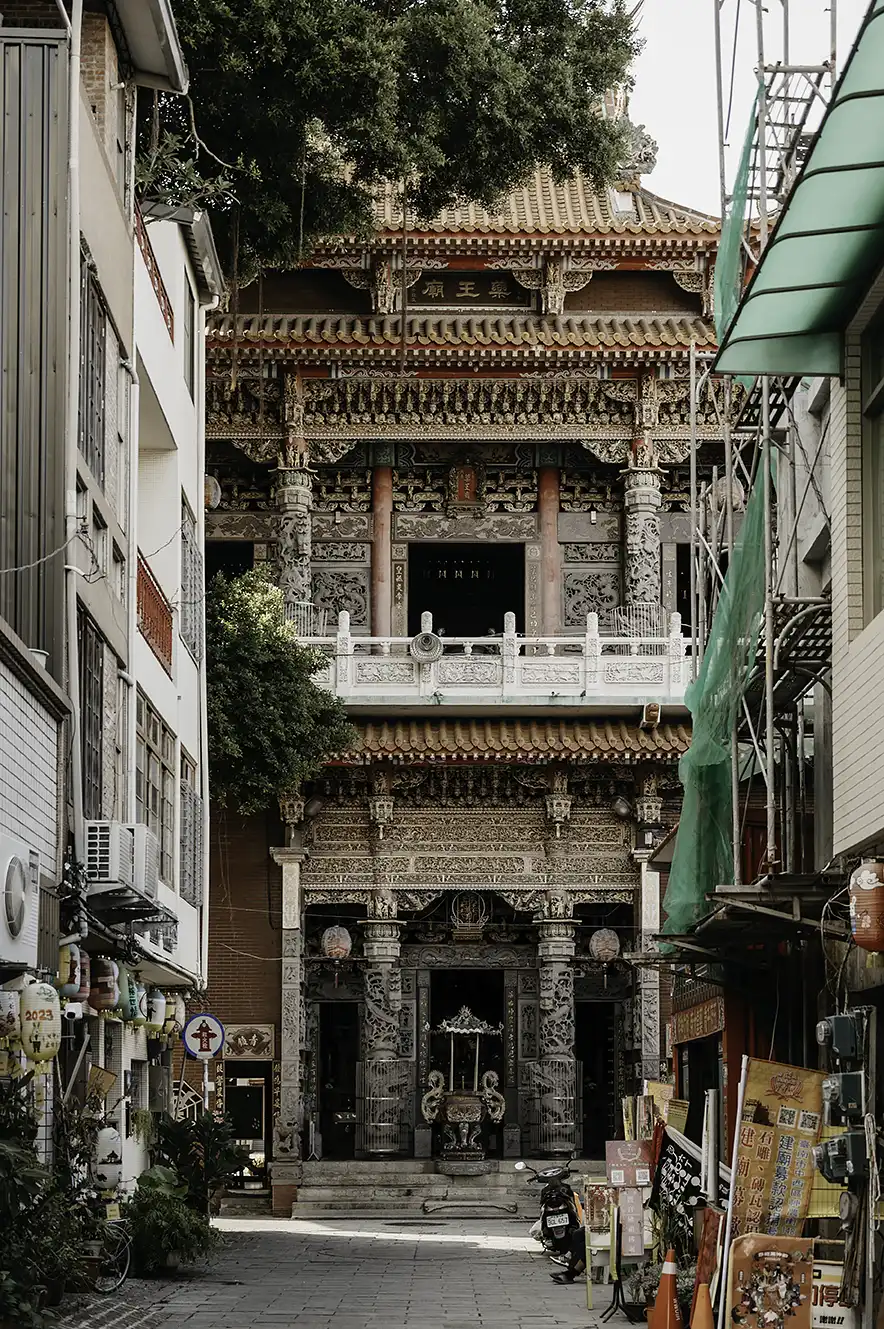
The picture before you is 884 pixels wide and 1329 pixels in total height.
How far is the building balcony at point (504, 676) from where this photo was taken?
34.4 m

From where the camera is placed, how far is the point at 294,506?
36.0 m

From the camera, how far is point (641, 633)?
35594 millimetres

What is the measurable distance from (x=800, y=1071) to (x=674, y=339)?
886 inches

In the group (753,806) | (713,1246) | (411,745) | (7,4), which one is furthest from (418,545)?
(713,1246)

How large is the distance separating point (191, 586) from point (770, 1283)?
51.8ft

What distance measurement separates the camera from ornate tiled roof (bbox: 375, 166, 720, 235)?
118 feet

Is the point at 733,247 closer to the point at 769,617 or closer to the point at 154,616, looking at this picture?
the point at 769,617

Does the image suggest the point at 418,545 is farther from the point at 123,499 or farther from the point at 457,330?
the point at 123,499

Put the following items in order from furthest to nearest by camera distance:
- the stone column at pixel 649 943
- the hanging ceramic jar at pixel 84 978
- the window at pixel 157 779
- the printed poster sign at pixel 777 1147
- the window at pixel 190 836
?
1. the stone column at pixel 649 943
2. the window at pixel 190 836
3. the window at pixel 157 779
4. the hanging ceramic jar at pixel 84 978
5. the printed poster sign at pixel 777 1147

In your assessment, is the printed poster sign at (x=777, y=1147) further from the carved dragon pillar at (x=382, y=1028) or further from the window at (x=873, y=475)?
the carved dragon pillar at (x=382, y=1028)

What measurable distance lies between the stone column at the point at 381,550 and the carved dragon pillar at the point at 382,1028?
4.63 m

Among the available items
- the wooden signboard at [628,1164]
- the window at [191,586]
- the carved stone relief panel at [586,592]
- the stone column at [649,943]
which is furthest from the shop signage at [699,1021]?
the carved stone relief panel at [586,592]

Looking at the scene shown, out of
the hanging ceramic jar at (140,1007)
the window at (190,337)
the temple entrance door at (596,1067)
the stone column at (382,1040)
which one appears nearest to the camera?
the hanging ceramic jar at (140,1007)

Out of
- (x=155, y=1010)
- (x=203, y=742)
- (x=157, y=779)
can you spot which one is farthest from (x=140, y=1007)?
(x=203, y=742)
